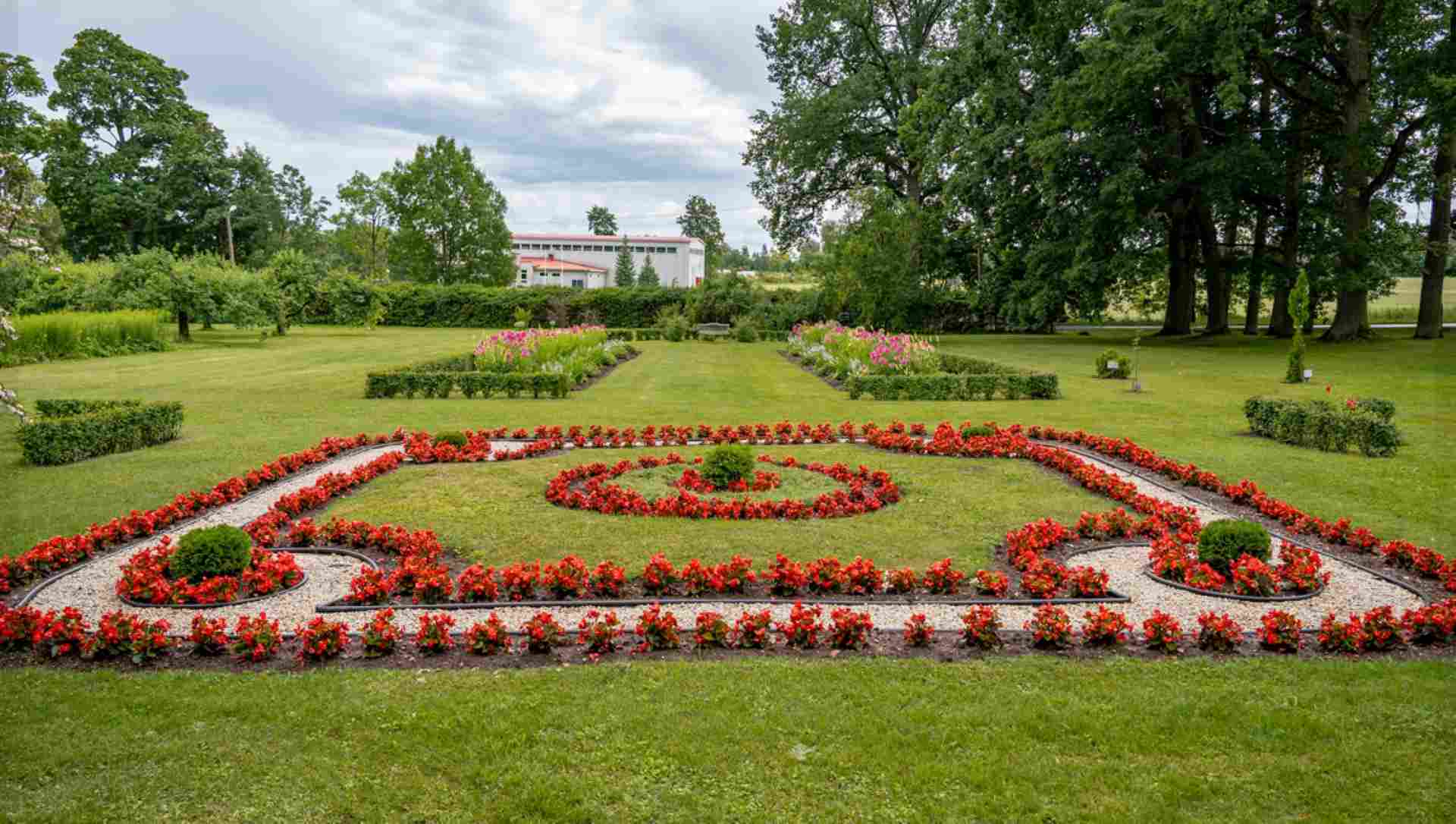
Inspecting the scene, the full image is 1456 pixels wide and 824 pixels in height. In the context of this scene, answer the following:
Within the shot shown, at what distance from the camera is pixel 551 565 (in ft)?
21.2

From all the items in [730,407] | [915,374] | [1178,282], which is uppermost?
[1178,282]

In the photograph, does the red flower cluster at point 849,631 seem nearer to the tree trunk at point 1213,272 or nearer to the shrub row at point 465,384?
the shrub row at point 465,384

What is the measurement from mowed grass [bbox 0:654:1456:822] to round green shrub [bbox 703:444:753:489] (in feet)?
14.4

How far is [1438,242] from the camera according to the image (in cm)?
2783

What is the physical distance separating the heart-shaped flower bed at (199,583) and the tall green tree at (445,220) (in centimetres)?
5297

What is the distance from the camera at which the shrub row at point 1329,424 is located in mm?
11227

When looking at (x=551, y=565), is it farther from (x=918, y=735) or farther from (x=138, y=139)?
(x=138, y=139)

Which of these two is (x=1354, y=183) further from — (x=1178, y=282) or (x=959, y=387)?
(x=959, y=387)

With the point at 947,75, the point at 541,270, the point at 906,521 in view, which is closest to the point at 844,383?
the point at 906,521

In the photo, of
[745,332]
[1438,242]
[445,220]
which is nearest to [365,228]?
[445,220]

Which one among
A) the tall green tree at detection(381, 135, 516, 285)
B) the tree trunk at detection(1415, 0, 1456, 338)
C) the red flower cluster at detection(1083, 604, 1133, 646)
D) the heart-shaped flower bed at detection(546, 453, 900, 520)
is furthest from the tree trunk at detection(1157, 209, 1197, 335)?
the tall green tree at detection(381, 135, 516, 285)

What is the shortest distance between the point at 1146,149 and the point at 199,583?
30332mm

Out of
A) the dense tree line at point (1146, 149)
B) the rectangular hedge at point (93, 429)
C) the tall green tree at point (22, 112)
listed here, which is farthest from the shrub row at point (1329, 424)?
the tall green tree at point (22, 112)

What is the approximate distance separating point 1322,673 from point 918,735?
2424 millimetres
